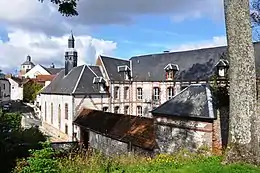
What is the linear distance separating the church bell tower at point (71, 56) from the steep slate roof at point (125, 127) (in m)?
13.4

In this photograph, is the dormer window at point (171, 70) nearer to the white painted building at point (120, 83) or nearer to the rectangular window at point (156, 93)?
the white painted building at point (120, 83)

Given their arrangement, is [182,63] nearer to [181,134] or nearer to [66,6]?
[181,134]

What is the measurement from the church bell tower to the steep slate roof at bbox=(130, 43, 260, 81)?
7.44 m

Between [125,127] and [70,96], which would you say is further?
[70,96]

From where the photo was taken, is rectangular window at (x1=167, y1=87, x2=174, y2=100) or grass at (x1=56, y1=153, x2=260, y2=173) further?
rectangular window at (x1=167, y1=87, x2=174, y2=100)

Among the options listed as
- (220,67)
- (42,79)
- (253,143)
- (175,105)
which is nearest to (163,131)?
(175,105)

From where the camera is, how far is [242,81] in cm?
696

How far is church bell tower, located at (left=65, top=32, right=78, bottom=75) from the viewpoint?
3954 cm

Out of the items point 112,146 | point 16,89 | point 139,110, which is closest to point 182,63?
point 139,110

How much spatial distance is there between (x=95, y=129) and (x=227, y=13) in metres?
17.3

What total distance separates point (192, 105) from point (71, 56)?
29.7 m

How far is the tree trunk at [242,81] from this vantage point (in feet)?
22.8

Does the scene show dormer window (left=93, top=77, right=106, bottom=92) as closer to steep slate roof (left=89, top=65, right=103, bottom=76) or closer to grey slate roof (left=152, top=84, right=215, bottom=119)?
steep slate roof (left=89, top=65, right=103, bottom=76)

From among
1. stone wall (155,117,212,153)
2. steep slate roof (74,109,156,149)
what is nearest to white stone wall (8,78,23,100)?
steep slate roof (74,109,156,149)
